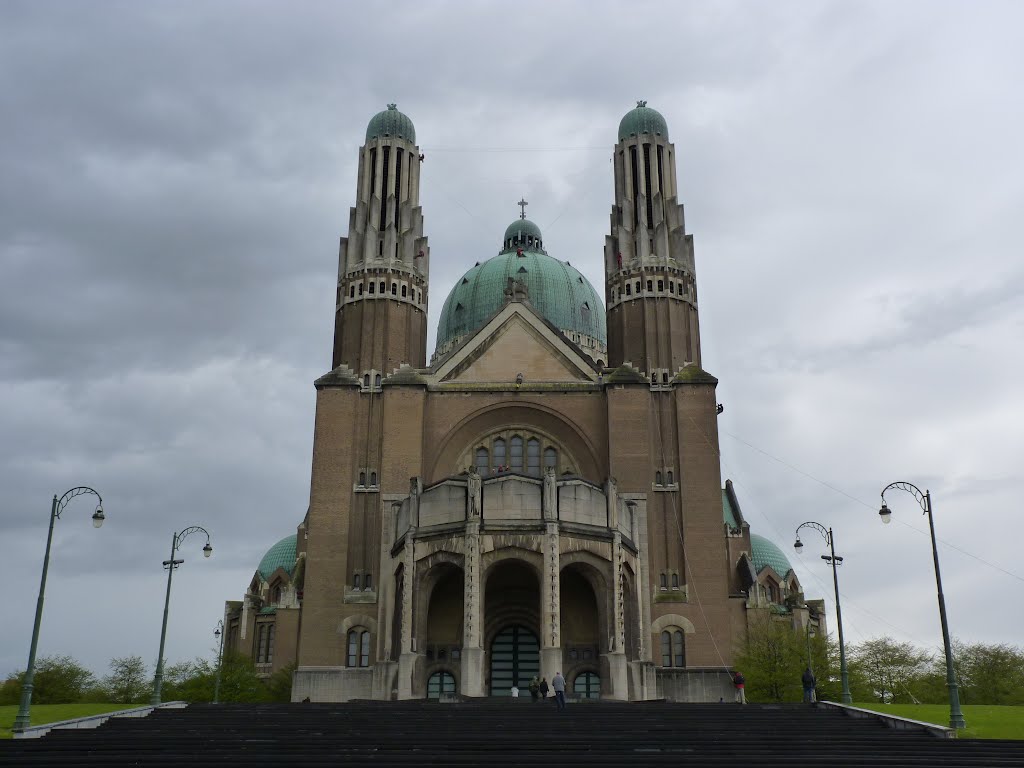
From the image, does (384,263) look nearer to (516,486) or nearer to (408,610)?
(516,486)

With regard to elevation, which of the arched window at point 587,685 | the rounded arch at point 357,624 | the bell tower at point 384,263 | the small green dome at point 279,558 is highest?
the bell tower at point 384,263

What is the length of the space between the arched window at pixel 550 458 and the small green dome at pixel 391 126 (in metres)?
20.0

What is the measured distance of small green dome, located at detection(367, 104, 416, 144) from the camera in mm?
58469

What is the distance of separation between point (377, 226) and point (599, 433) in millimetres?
16403

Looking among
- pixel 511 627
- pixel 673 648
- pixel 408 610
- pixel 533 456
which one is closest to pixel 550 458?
pixel 533 456

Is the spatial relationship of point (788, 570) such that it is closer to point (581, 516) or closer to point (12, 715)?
point (581, 516)

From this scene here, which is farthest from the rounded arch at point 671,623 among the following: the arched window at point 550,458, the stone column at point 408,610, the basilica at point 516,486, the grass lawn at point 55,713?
the grass lawn at point 55,713

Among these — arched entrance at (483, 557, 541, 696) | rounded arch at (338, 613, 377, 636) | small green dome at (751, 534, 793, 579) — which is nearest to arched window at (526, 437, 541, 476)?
arched entrance at (483, 557, 541, 696)

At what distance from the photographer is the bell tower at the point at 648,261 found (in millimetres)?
52469

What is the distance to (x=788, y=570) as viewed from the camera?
251 feet

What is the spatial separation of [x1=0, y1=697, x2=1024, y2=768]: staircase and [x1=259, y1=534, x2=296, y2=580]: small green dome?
47.2m

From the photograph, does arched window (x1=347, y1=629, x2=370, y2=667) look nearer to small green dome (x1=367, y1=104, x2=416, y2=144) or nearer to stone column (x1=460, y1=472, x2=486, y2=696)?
stone column (x1=460, y1=472, x2=486, y2=696)

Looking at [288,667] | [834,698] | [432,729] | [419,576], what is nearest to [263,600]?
[288,667]

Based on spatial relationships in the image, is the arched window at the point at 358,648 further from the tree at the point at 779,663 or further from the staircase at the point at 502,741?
the staircase at the point at 502,741
